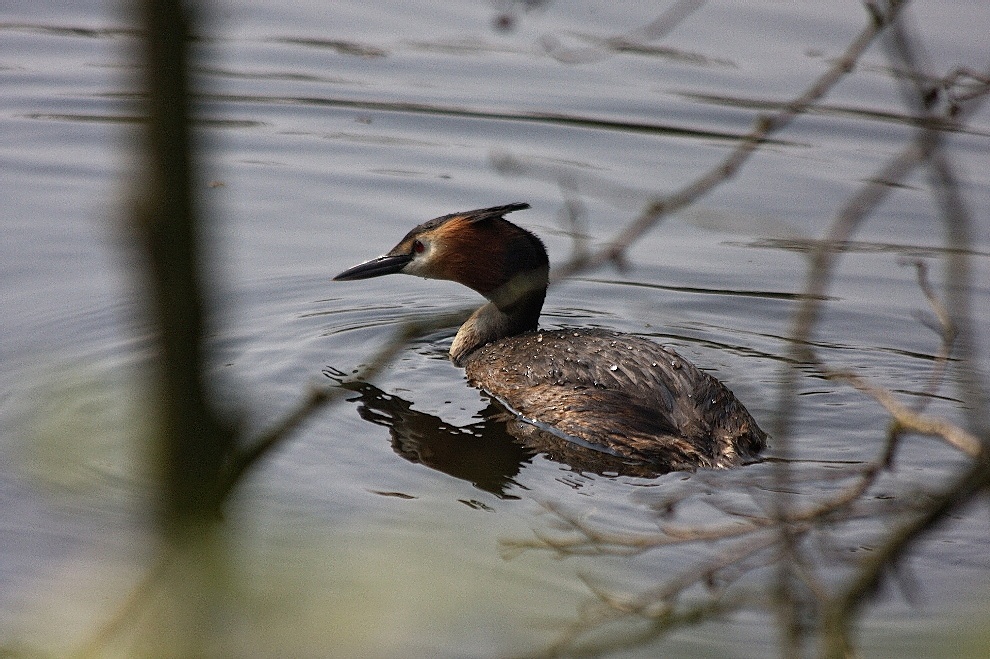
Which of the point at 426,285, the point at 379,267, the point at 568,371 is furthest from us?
the point at 426,285

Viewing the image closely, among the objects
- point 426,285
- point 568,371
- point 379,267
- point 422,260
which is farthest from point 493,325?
point 426,285

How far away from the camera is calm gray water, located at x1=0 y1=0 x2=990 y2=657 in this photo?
175 cm

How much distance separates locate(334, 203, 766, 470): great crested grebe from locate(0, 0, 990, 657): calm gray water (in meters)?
0.19

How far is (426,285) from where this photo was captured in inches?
311

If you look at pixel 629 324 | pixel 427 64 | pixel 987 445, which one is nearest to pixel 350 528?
pixel 987 445

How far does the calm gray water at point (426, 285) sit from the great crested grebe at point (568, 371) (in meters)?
0.19

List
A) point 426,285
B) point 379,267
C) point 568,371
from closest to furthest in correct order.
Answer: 1. point 568,371
2. point 379,267
3. point 426,285

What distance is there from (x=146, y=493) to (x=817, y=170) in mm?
8525

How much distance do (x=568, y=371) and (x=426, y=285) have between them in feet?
6.88

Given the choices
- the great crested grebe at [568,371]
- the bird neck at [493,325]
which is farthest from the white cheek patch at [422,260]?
the bird neck at [493,325]

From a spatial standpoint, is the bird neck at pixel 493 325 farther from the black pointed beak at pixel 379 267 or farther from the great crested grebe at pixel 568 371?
the black pointed beak at pixel 379 267

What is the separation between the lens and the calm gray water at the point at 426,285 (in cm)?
175

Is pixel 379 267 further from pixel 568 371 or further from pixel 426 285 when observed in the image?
pixel 568 371

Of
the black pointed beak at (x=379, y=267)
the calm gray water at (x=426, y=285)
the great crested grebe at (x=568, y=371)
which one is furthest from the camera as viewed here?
the black pointed beak at (x=379, y=267)
